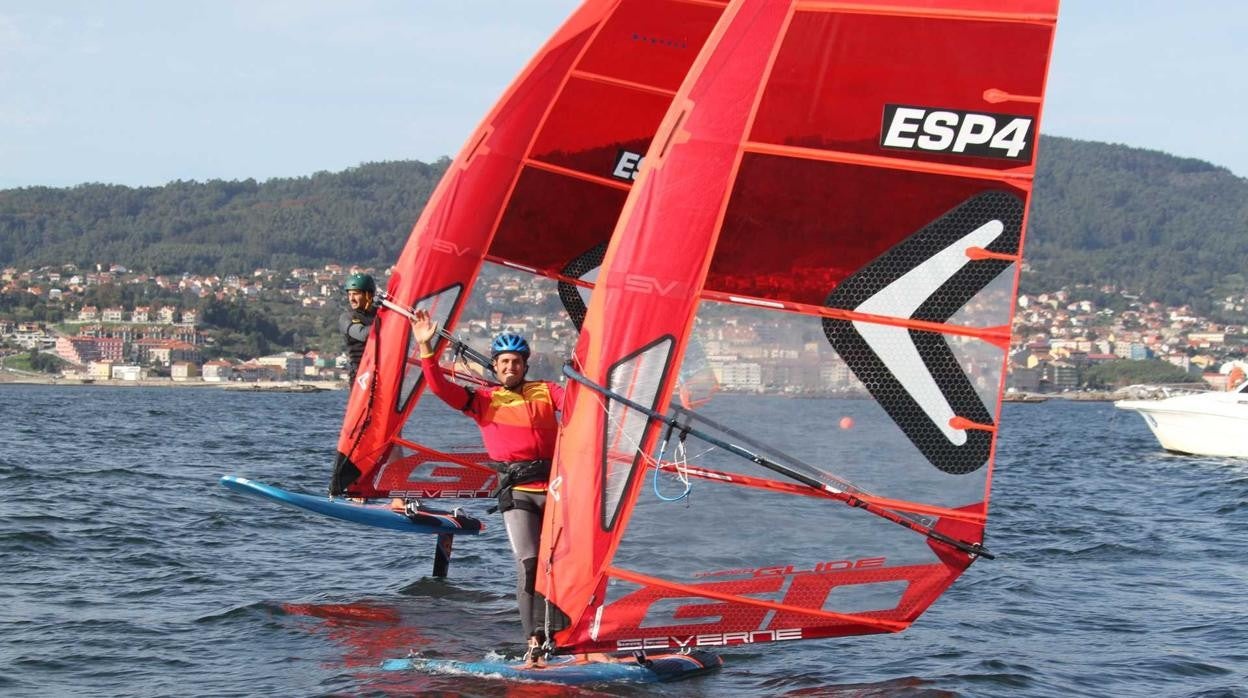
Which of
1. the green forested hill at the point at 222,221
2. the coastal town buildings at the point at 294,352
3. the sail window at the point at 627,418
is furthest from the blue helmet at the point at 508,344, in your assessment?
the green forested hill at the point at 222,221

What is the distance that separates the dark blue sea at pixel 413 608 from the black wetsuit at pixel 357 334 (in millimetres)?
984

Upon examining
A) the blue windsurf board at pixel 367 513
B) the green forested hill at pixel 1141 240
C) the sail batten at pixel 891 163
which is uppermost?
the green forested hill at pixel 1141 240

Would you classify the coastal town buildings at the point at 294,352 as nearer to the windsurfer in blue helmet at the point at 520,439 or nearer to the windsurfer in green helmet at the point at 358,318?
the windsurfer in green helmet at the point at 358,318

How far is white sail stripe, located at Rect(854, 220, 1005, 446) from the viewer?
7.64 m

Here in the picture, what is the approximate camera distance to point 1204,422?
28000 mm

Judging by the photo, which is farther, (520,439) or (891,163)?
(520,439)

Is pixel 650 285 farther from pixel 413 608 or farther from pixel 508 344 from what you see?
pixel 413 608

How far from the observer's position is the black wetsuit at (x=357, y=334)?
11961 millimetres

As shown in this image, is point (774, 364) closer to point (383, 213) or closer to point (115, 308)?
point (115, 308)

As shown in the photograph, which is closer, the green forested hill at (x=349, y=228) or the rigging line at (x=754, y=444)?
the rigging line at (x=754, y=444)

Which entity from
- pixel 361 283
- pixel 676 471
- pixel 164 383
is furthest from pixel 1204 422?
pixel 164 383

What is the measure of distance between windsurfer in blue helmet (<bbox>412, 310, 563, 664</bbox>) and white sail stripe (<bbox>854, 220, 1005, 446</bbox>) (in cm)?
176

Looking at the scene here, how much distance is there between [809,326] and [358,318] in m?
5.18

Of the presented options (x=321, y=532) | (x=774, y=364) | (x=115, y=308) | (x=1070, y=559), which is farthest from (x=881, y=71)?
(x=115, y=308)
